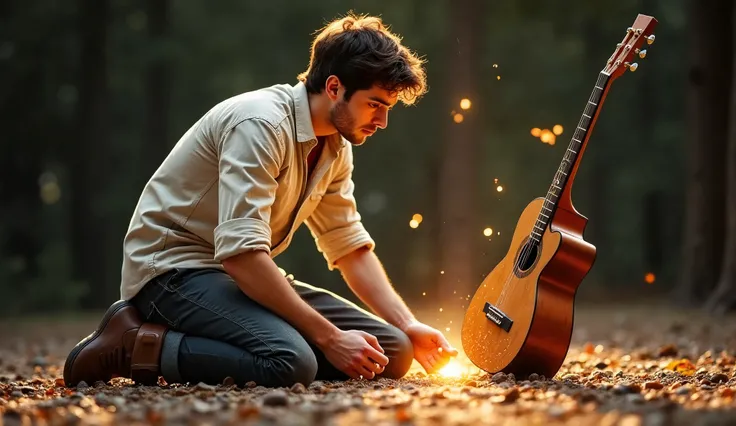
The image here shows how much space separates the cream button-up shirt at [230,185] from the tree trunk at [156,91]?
12.1 m

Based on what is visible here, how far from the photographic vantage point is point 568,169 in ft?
14.1

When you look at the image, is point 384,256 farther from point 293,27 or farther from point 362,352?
point 362,352

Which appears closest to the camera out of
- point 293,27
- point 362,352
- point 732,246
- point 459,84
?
point 362,352

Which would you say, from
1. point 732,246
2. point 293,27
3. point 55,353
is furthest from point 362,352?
point 293,27

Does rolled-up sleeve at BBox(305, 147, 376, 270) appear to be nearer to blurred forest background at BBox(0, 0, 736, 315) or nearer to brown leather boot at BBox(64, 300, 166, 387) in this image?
brown leather boot at BBox(64, 300, 166, 387)

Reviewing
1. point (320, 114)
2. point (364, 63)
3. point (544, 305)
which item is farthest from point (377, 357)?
point (364, 63)

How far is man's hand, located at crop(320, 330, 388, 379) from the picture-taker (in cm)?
404

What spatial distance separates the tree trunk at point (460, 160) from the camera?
10.3m

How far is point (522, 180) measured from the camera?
2088cm

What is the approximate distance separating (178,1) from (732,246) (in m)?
12.5

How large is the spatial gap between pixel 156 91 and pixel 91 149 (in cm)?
172

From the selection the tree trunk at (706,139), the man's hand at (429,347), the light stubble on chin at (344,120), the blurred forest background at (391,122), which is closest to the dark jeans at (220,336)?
the man's hand at (429,347)

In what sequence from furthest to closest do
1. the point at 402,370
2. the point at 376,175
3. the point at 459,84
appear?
the point at 376,175 → the point at 459,84 → the point at 402,370

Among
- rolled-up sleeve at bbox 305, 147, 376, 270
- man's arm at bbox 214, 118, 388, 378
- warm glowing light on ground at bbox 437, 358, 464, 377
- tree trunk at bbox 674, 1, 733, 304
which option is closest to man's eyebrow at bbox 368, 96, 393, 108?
man's arm at bbox 214, 118, 388, 378
